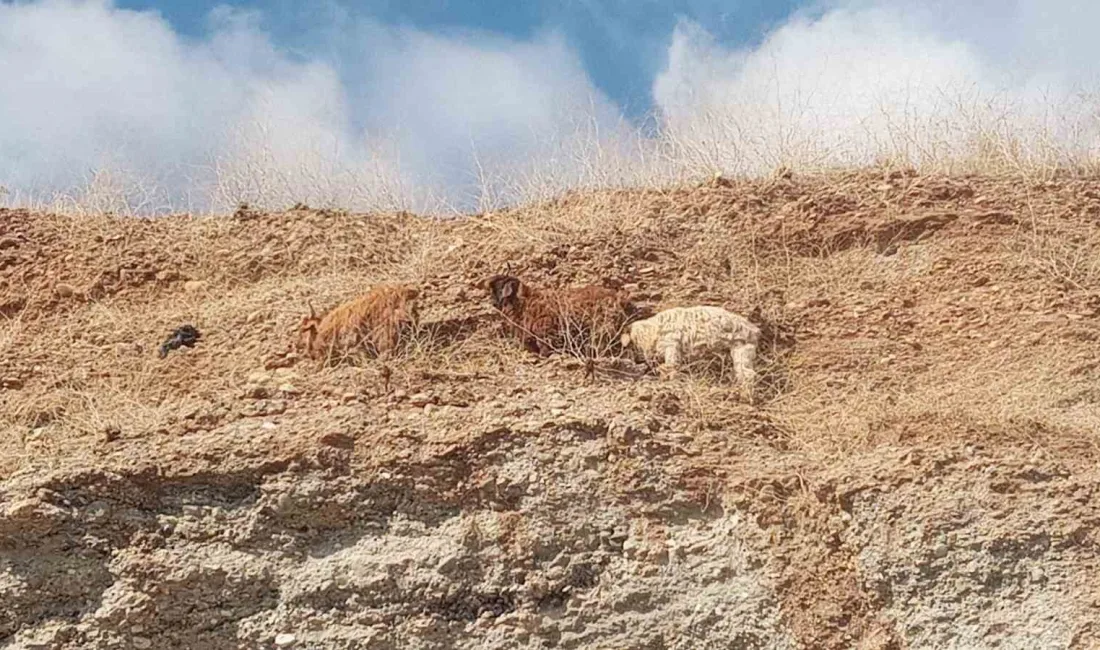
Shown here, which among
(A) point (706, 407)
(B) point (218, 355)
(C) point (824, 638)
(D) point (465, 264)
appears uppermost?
(D) point (465, 264)

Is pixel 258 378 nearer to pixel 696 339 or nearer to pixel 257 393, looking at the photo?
pixel 257 393

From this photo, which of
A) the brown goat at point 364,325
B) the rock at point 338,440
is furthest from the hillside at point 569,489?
the brown goat at point 364,325

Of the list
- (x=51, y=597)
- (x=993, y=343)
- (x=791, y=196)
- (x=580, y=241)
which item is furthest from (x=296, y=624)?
(x=791, y=196)

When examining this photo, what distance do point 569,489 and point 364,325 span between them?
2259mm

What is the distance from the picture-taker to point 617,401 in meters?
7.66

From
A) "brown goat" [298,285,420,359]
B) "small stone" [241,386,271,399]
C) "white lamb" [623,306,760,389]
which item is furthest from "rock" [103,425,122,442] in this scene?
"white lamb" [623,306,760,389]

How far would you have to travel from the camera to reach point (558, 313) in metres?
8.72

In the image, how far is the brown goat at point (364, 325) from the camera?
336 inches

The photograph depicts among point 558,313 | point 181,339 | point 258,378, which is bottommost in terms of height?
point 258,378

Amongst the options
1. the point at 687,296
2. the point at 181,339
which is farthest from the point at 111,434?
the point at 687,296

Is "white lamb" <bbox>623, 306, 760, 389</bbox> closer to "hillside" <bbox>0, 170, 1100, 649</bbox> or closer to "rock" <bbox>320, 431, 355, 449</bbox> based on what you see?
"hillside" <bbox>0, 170, 1100, 649</bbox>

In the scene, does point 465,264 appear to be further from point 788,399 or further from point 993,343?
point 993,343

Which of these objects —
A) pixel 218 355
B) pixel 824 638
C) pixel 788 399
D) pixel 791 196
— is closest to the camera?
pixel 824 638

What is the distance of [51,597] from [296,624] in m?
1.39
